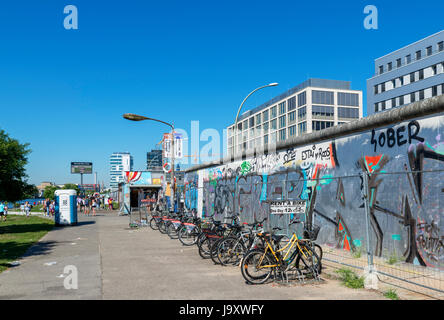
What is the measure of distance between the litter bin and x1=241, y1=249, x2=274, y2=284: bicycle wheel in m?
18.0

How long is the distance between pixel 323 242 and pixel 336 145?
293cm

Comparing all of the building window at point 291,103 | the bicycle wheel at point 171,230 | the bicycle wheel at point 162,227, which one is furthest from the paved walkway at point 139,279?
the building window at point 291,103

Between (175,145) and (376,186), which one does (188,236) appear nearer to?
(376,186)

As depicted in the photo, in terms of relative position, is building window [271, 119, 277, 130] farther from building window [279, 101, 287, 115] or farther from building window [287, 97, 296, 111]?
building window [287, 97, 296, 111]

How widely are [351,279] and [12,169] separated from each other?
18889 millimetres

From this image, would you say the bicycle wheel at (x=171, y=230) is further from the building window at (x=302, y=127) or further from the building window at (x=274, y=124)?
the building window at (x=274, y=124)

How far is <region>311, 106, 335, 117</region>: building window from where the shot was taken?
8519 centimetres

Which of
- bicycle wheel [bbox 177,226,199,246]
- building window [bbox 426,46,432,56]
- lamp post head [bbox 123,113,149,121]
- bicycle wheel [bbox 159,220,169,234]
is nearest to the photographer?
bicycle wheel [bbox 177,226,199,246]

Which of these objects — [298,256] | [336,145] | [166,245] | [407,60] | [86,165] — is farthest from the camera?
[86,165]

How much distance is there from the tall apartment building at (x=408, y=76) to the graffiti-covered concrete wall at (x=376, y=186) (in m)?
55.6

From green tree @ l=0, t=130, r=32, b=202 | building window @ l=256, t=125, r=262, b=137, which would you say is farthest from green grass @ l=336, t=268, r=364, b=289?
building window @ l=256, t=125, r=262, b=137
